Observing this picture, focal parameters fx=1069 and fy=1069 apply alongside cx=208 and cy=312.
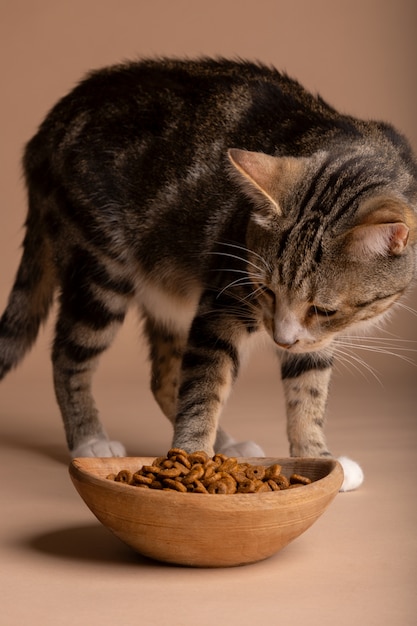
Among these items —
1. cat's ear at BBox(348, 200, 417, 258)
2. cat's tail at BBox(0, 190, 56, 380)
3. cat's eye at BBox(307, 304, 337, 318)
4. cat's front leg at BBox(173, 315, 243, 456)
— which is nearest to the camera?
cat's ear at BBox(348, 200, 417, 258)

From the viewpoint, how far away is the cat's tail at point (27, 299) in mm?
3088

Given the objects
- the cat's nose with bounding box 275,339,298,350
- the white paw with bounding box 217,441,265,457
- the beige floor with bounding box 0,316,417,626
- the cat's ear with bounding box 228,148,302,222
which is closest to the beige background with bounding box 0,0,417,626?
the beige floor with bounding box 0,316,417,626

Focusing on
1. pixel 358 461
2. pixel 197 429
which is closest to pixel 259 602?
pixel 197 429

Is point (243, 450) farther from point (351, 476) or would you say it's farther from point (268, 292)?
point (268, 292)

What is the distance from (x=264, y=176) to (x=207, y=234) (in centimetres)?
42

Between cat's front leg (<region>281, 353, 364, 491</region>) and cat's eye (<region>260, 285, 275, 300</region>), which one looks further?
cat's front leg (<region>281, 353, 364, 491</region>)

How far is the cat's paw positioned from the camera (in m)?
2.88

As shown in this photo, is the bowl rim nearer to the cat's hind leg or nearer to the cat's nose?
the cat's nose

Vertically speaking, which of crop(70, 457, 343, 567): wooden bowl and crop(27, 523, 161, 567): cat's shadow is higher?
crop(70, 457, 343, 567): wooden bowl

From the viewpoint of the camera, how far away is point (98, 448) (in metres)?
2.89

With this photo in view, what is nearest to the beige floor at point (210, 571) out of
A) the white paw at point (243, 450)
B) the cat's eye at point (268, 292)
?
the white paw at point (243, 450)

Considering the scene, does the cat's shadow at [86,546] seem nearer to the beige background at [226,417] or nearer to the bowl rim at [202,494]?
the beige background at [226,417]

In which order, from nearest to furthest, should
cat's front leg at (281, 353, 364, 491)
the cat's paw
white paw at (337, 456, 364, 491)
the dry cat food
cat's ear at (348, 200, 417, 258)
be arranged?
the dry cat food, cat's ear at (348, 200, 417, 258), white paw at (337, 456, 364, 491), cat's front leg at (281, 353, 364, 491), the cat's paw

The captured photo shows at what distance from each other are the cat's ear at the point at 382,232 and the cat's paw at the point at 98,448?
1.01m
